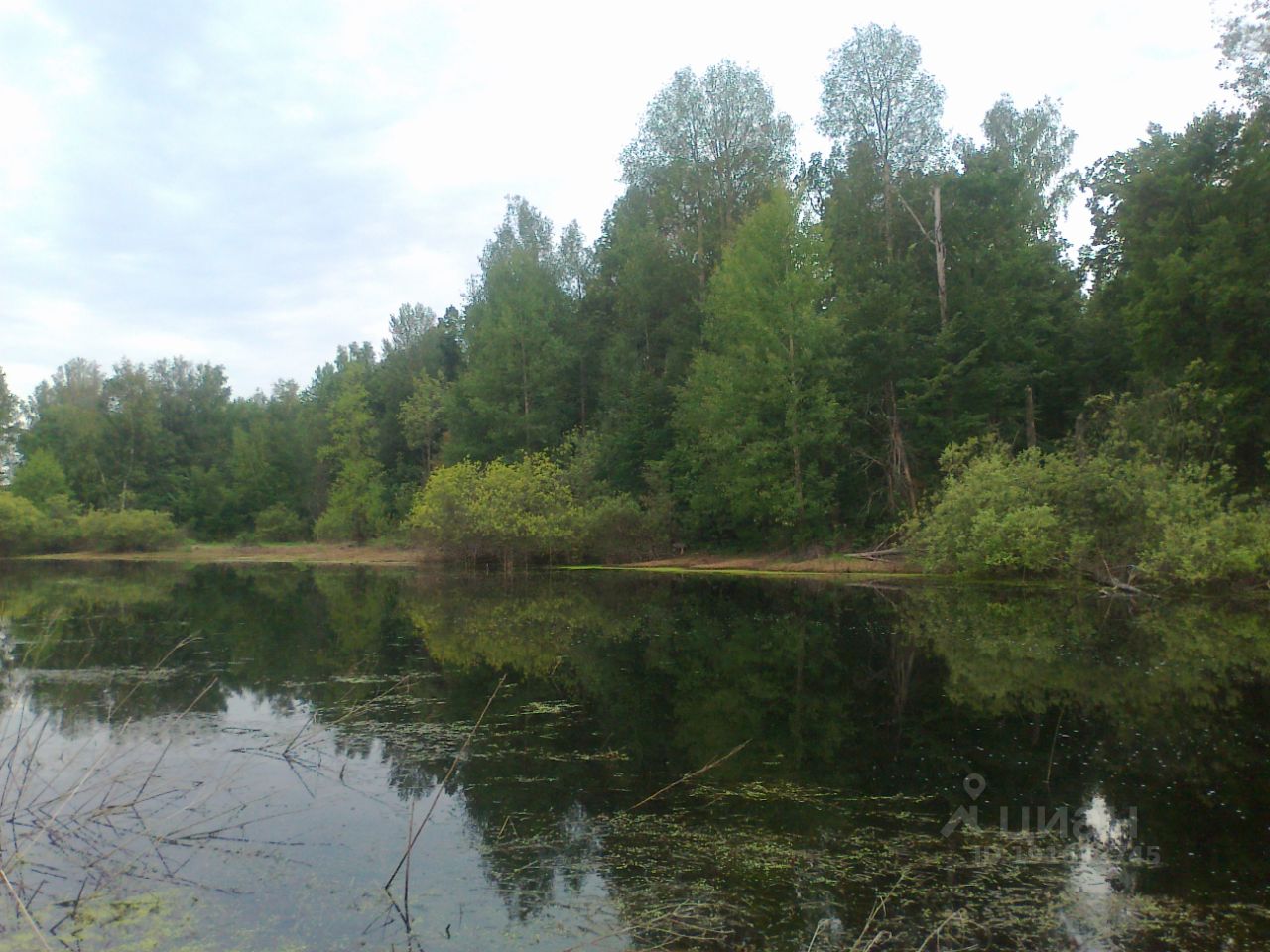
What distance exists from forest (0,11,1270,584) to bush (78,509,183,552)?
0.55 ft

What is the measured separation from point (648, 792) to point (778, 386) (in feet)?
84.5

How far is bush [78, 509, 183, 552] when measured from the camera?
45.8 m

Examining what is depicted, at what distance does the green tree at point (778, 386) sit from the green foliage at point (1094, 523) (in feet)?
21.5

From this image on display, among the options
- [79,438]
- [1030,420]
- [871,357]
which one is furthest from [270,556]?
[1030,420]

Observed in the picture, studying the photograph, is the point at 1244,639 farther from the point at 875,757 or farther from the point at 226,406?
the point at 226,406

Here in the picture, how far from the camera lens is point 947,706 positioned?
381 inches

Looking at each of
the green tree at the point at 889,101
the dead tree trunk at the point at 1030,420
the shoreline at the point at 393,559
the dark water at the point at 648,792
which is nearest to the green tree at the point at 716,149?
the green tree at the point at 889,101

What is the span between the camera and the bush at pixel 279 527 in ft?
184

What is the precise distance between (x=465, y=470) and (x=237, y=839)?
2887cm

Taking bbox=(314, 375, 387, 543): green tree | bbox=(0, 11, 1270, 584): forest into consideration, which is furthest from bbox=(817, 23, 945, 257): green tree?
bbox=(314, 375, 387, 543): green tree

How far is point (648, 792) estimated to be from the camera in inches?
272

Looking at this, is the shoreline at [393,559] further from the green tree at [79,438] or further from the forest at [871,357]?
the green tree at [79,438]

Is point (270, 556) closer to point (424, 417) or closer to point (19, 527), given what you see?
point (19, 527)

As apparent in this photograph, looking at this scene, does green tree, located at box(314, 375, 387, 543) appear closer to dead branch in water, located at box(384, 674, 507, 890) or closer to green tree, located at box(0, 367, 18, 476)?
green tree, located at box(0, 367, 18, 476)
